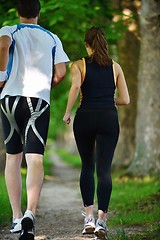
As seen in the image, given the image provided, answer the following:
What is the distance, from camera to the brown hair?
614 cm

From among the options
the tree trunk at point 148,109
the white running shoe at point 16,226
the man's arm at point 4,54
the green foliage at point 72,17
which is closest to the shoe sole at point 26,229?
the white running shoe at point 16,226

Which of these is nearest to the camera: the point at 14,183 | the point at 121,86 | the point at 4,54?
the point at 4,54

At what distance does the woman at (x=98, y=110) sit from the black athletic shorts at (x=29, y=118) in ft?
1.79

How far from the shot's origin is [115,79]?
20.4 ft

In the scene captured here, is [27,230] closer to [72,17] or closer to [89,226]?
[89,226]

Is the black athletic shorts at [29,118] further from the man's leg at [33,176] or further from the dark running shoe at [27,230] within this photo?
the dark running shoe at [27,230]

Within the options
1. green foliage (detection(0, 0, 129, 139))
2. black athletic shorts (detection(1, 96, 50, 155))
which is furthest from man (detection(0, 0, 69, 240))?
green foliage (detection(0, 0, 129, 139))

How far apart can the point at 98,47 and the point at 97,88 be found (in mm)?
397

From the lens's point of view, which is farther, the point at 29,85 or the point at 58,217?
the point at 58,217

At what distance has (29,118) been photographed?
18.3ft

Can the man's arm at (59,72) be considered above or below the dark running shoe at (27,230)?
above

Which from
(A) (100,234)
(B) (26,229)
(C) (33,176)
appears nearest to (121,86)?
(C) (33,176)

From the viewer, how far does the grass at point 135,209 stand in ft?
18.9

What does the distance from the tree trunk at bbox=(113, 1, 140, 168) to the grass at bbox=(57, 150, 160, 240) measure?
4839 mm
